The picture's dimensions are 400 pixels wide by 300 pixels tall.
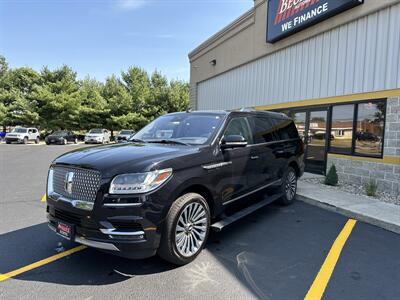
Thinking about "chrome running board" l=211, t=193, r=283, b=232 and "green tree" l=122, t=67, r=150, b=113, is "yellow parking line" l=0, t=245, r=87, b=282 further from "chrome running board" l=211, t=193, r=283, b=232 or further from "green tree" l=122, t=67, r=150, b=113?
"green tree" l=122, t=67, r=150, b=113

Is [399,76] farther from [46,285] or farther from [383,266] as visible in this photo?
[46,285]

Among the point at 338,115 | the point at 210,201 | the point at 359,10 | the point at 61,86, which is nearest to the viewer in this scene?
the point at 210,201

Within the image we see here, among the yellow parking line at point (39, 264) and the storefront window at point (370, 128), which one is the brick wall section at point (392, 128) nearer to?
the storefront window at point (370, 128)

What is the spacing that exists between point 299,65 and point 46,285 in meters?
9.96

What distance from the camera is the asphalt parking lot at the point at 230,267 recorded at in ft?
9.32

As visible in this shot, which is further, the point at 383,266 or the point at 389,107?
the point at 389,107

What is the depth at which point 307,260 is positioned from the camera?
140 inches

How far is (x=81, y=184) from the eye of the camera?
3.07 meters

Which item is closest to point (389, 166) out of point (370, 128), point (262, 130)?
point (370, 128)

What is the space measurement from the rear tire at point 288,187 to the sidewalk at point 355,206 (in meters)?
0.54

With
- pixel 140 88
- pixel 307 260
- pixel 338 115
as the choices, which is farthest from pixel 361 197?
pixel 140 88

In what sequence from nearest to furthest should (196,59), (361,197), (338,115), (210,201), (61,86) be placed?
(210,201) → (361,197) → (338,115) → (196,59) → (61,86)

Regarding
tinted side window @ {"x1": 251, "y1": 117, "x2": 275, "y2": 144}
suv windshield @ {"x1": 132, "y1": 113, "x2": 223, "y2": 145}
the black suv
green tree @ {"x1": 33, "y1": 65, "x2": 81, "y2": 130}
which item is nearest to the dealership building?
tinted side window @ {"x1": 251, "y1": 117, "x2": 275, "y2": 144}

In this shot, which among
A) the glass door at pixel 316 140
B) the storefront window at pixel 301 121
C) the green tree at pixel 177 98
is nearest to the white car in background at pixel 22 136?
the green tree at pixel 177 98
